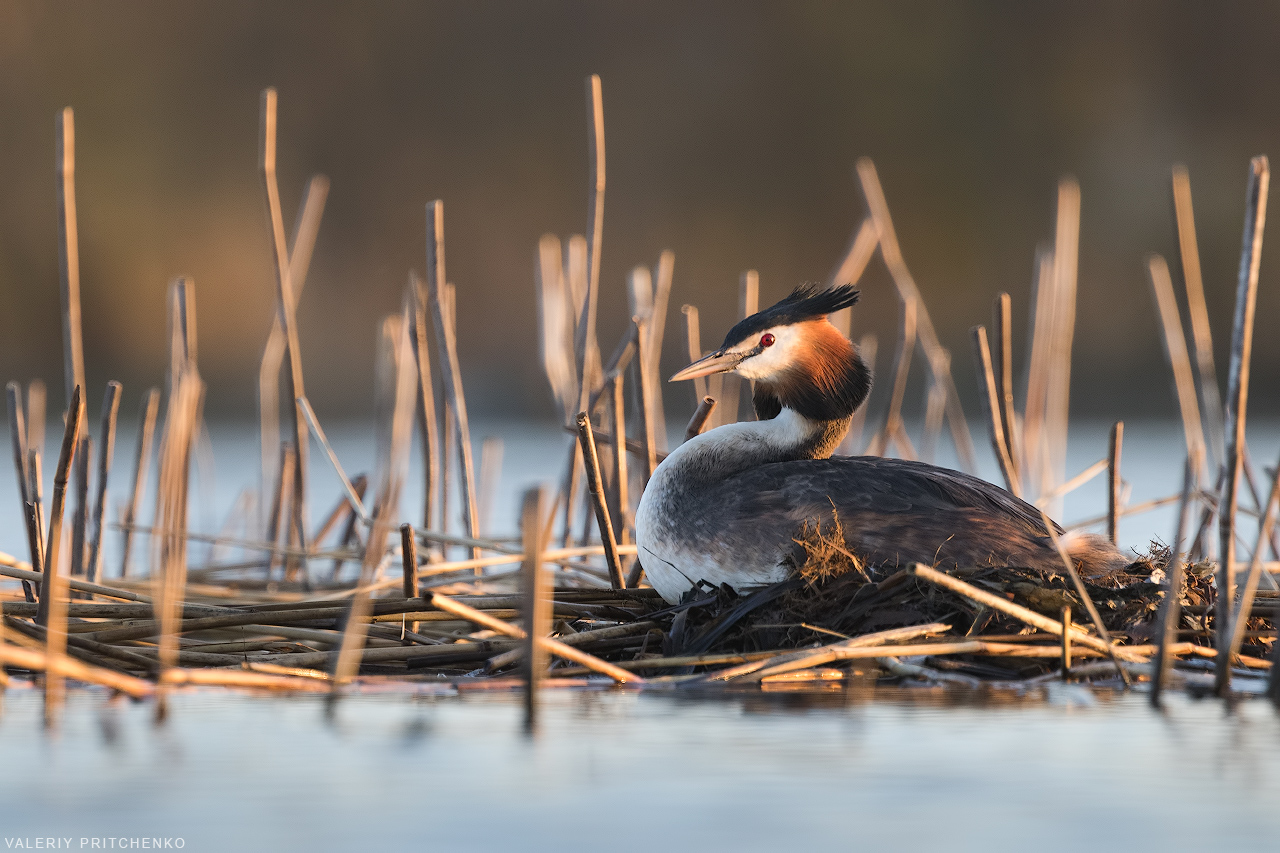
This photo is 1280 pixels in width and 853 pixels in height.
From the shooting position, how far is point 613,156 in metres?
29.2

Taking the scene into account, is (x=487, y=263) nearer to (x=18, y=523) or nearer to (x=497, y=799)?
(x=18, y=523)

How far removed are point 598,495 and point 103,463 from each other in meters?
2.20

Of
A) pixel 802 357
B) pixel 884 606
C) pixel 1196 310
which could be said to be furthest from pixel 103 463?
pixel 1196 310

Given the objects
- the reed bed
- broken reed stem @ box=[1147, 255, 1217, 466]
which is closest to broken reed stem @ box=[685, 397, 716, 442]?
the reed bed

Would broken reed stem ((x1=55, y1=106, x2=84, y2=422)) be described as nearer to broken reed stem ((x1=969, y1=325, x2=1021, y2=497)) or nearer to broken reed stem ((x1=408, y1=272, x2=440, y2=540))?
broken reed stem ((x1=408, y1=272, x2=440, y2=540))

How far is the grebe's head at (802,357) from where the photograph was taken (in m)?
5.51

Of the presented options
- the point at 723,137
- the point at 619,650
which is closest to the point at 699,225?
the point at 723,137

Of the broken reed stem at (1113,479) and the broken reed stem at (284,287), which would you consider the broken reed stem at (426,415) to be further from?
the broken reed stem at (1113,479)

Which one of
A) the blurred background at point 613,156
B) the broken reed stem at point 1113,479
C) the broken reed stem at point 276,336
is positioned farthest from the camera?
the blurred background at point 613,156

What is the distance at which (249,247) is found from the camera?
25.2m

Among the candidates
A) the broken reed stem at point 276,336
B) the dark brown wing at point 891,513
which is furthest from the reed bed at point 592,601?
the broken reed stem at point 276,336

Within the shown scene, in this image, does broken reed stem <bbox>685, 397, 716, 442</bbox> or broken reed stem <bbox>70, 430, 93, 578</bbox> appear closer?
broken reed stem <bbox>70, 430, 93, 578</bbox>

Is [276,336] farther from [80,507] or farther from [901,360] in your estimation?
[901,360]

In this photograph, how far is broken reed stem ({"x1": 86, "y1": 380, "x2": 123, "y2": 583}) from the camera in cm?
568
